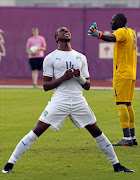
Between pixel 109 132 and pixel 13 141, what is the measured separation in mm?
2062

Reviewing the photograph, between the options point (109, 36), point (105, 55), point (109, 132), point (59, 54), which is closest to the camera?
point (59, 54)

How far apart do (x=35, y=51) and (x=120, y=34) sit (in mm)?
12572

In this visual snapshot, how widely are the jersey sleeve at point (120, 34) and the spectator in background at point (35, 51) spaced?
12.3 m

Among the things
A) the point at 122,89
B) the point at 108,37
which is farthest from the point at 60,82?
the point at 122,89

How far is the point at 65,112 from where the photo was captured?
7496 millimetres

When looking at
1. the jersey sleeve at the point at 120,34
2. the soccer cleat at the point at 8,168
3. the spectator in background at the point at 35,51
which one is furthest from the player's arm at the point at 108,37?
the spectator in background at the point at 35,51

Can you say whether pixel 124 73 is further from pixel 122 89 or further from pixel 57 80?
pixel 57 80

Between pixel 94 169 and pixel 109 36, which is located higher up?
pixel 109 36

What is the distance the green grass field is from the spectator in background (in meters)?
6.14

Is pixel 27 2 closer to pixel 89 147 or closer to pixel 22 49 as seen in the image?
pixel 22 49

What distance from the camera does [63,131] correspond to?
38.1 ft

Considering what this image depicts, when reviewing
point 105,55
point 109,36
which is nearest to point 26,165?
point 109,36

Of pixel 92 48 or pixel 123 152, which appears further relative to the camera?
pixel 92 48

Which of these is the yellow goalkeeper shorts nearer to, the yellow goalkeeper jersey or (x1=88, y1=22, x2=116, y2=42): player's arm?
the yellow goalkeeper jersey
